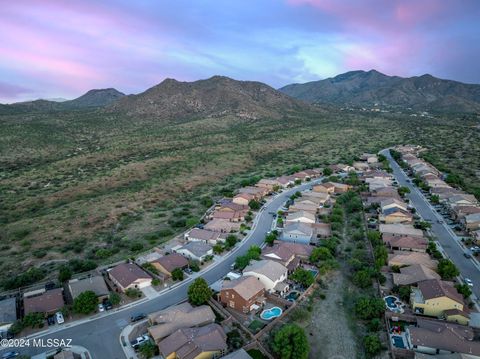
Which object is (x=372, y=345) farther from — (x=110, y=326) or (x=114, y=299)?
(x=114, y=299)

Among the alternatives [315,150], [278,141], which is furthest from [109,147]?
[315,150]

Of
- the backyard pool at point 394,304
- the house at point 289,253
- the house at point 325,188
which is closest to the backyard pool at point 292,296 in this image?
the house at point 289,253

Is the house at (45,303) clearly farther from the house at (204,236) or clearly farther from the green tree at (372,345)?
the green tree at (372,345)

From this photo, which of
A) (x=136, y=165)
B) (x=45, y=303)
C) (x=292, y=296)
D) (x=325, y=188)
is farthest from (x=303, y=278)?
(x=136, y=165)

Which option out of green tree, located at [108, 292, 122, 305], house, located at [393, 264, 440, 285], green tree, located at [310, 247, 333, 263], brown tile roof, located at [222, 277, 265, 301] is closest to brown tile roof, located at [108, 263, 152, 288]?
green tree, located at [108, 292, 122, 305]

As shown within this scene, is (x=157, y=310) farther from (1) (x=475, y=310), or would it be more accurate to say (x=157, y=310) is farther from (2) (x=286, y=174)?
(2) (x=286, y=174)

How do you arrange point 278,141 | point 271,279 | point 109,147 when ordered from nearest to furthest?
point 271,279 < point 109,147 < point 278,141
